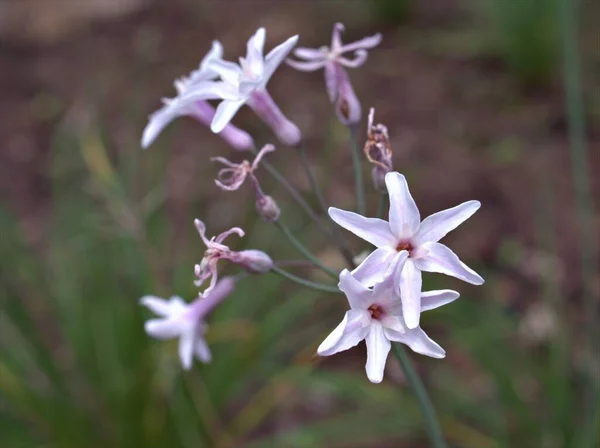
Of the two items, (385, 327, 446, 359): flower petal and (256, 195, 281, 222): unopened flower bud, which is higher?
(256, 195, 281, 222): unopened flower bud

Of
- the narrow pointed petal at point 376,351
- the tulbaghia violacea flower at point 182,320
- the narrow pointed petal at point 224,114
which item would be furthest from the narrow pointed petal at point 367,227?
the tulbaghia violacea flower at point 182,320

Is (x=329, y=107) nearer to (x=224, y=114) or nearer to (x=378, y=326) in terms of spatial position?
(x=224, y=114)

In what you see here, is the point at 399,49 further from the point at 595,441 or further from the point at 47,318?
the point at 595,441

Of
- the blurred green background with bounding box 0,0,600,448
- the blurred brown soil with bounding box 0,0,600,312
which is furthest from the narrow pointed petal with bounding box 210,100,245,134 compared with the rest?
the blurred brown soil with bounding box 0,0,600,312

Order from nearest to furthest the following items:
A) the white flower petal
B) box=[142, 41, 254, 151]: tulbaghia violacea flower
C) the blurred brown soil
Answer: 1. box=[142, 41, 254, 151]: tulbaghia violacea flower
2. the white flower petal
3. the blurred brown soil

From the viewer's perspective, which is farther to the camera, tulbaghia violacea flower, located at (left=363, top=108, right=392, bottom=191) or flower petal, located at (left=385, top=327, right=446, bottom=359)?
tulbaghia violacea flower, located at (left=363, top=108, right=392, bottom=191)

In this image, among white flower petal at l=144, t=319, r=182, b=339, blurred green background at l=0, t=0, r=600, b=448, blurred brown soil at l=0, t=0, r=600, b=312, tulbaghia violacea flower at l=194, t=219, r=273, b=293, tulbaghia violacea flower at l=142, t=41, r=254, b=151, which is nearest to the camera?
tulbaghia violacea flower at l=194, t=219, r=273, b=293

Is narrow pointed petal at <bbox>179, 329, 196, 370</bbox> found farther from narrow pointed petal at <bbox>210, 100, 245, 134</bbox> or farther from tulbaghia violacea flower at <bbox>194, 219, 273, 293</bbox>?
narrow pointed petal at <bbox>210, 100, 245, 134</bbox>
